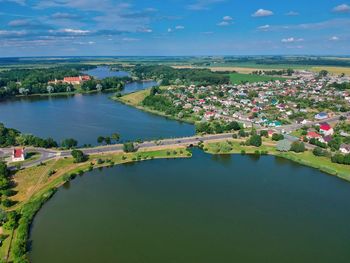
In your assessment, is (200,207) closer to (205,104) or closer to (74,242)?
(74,242)

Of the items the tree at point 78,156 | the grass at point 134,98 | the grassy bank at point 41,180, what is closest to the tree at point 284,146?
the grassy bank at point 41,180

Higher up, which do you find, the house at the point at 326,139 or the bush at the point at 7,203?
the house at the point at 326,139

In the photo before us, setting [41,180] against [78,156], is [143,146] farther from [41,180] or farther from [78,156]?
[41,180]

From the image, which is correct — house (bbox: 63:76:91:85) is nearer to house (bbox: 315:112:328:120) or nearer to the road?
the road

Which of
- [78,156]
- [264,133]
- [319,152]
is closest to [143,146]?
[78,156]

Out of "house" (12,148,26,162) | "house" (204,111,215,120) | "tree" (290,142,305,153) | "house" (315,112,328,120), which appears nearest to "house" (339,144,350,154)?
"tree" (290,142,305,153)

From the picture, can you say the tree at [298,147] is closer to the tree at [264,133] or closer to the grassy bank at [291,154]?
the grassy bank at [291,154]
